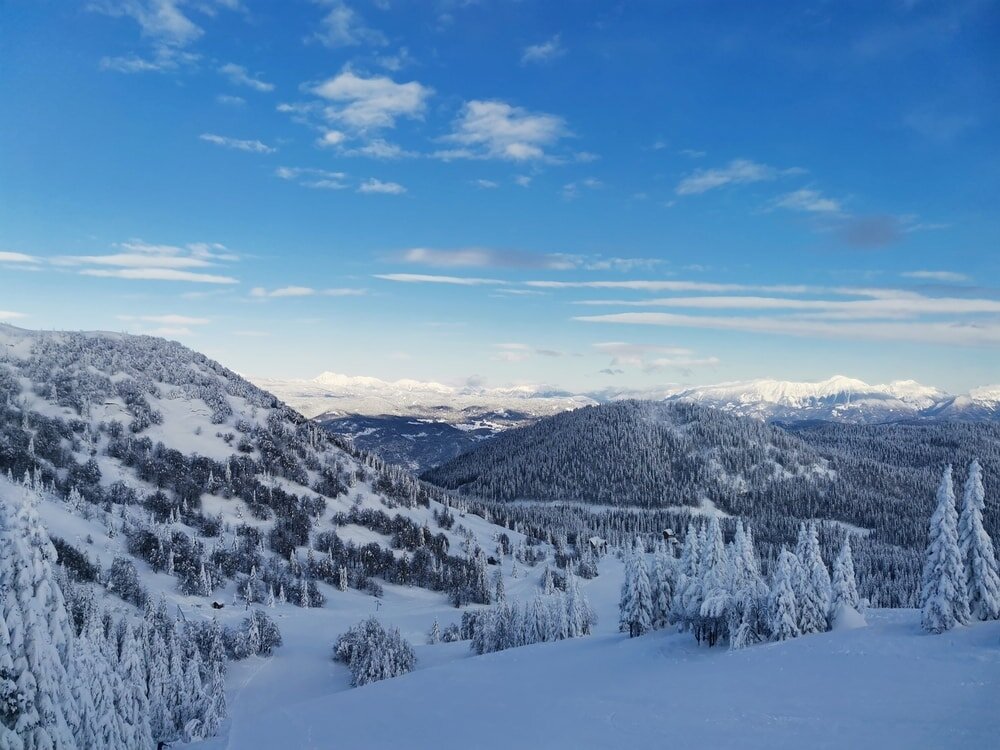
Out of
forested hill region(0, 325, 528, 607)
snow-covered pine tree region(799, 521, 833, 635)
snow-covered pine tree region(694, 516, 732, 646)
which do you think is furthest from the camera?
forested hill region(0, 325, 528, 607)

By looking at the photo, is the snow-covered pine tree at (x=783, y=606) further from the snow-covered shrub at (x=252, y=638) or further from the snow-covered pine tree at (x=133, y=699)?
the snow-covered shrub at (x=252, y=638)

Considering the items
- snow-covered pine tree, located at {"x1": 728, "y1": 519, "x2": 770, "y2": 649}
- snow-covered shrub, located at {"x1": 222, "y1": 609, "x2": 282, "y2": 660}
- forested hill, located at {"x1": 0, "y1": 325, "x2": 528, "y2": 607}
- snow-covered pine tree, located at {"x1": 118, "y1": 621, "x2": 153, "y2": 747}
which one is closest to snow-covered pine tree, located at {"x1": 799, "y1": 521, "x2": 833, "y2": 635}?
snow-covered pine tree, located at {"x1": 728, "y1": 519, "x2": 770, "y2": 649}

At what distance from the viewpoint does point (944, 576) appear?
4666cm

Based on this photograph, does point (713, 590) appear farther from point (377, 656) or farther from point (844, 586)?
point (377, 656)

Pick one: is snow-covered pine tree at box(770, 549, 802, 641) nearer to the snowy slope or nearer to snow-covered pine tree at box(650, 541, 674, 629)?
the snowy slope

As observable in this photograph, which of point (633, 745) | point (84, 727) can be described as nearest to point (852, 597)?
point (633, 745)

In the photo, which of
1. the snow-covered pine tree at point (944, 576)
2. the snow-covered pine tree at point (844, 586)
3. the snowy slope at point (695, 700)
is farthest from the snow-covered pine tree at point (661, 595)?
the snow-covered pine tree at point (944, 576)

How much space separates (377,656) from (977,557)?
69693 millimetres

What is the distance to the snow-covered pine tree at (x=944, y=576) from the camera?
46.5 meters

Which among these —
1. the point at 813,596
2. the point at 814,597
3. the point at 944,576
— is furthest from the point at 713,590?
the point at 944,576

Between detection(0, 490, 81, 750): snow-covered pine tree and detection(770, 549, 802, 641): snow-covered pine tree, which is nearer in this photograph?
detection(0, 490, 81, 750): snow-covered pine tree

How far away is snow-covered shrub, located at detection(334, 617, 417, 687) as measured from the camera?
8288 centimetres

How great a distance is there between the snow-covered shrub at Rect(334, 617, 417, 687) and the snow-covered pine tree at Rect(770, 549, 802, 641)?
5067cm

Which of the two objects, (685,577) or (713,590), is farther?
(685,577)
